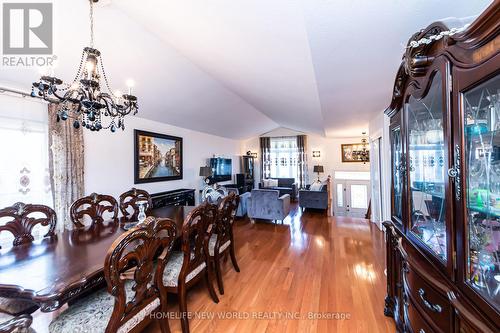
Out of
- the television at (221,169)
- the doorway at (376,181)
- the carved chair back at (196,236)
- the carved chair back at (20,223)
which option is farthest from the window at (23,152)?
the doorway at (376,181)

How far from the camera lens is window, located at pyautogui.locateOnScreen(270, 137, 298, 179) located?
9.27m

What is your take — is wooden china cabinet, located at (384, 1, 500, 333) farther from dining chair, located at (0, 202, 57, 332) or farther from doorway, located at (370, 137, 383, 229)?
doorway, located at (370, 137, 383, 229)

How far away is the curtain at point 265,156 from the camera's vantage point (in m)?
9.62

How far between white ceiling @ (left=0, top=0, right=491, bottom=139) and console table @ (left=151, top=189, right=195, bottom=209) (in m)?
1.85

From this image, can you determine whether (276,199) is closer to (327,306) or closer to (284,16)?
(327,306)


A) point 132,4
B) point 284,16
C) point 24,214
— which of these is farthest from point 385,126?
point 24,214

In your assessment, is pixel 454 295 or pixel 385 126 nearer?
pixel 454 295

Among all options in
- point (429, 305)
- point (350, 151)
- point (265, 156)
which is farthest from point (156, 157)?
point (350, 151)

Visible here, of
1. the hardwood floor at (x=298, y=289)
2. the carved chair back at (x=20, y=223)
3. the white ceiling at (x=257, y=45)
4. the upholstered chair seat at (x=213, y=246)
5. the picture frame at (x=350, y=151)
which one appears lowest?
the hardwood floor at (x=298, y=289)

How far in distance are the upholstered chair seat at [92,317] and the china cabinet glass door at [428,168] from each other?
174 centimetres

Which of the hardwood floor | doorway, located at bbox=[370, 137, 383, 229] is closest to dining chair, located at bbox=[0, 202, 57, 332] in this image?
the hardwood floor

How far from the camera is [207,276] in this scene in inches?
87.7

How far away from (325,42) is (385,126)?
9.21 ft

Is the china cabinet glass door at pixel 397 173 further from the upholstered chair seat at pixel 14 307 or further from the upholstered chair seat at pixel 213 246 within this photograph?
the upholstered chair seat at pixel 14 307
